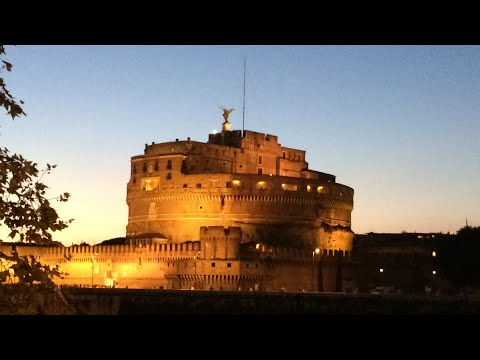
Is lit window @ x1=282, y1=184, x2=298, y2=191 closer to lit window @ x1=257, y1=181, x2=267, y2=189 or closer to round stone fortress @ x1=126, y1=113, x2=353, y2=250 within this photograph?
round stone fortress @ x1=126, y1=113, x2=353, y2=250

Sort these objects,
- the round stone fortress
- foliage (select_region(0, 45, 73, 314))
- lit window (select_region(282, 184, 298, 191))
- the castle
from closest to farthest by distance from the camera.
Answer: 1. foliage (select_region(0, 45, 73, 314))
2. the castle
3. the round stone fortress
4. lit window (select_region(282, 184, 298, 191))

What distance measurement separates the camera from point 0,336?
111 inches

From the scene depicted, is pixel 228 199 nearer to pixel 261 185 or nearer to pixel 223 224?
pixel 223 224

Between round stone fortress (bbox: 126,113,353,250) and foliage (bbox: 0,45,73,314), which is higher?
round stone fortress (bbox: 126,113,353,250)

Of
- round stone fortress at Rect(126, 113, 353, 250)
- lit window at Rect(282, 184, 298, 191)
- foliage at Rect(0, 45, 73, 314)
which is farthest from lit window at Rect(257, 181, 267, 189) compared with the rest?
foliage at Rect(0, 45, 73, 314)

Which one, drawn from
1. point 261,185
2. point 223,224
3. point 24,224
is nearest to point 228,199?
point 223,224

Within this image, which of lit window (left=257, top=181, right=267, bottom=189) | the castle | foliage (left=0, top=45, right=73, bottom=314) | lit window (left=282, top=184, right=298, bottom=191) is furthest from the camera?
lit window (left=282, top=184, right=298, bottom=191)

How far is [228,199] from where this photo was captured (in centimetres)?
5588

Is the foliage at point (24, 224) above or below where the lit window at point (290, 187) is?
below

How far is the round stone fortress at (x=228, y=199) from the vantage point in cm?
5603

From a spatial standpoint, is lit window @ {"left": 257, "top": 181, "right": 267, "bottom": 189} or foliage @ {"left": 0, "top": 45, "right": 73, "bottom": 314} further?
lit window @ {"left": 257, "top": 181, "right": 267, "bottom": 189}

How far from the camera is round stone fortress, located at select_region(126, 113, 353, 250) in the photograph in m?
56.0

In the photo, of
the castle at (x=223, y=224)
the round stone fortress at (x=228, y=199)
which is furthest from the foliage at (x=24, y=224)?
the round stone fortress at (x=228, y=199)

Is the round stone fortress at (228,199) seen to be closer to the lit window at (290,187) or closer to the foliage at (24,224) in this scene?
the lit window at (290,187)
